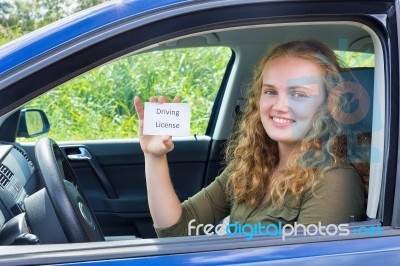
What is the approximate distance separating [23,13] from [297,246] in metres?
6.68

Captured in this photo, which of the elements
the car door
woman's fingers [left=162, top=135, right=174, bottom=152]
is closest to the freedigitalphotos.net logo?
woman's fingers [left=162, top=135, right=174, bottom=152]

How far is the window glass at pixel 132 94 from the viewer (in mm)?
3383

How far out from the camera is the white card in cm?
162

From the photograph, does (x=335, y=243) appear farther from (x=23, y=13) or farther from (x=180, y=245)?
(x=23, y=13)

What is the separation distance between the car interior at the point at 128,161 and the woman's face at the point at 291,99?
9 cm

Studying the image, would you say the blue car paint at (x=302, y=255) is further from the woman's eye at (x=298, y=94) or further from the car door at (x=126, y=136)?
the car door at (x=126, y=136)

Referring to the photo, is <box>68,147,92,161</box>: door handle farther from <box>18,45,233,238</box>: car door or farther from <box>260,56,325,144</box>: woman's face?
<box>260,56,325,144</box>: woman's face

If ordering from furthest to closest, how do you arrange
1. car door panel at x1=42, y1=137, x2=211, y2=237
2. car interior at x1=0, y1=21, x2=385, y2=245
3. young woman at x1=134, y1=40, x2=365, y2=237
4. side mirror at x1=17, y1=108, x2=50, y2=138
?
car door panel at x1=42, y1=137, x2=211, y2=237 → side mirror at x1=17, y1=108, x2=50, y2=138 → young woman at x1=134, y1=40, x2=365, y2=237 → car interior at x1=0, y1=21, x2=385, y2=245

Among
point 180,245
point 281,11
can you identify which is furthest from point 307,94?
point 180,245

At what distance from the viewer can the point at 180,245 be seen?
1.49m

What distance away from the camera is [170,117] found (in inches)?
64.0

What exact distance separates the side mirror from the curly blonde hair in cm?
108

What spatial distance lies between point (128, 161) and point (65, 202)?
1.56 m

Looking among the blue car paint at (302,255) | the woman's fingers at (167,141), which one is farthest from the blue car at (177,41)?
the woman's fingers at (167,141)
